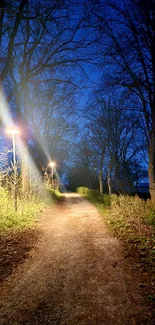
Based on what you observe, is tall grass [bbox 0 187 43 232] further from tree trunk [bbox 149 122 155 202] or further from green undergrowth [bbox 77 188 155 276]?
tree trunk [bbox 149 122 155 202]

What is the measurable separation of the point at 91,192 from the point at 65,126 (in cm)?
805

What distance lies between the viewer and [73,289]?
11.0ft

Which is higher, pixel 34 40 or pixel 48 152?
pixel 34 40

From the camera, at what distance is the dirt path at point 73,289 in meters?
2.67

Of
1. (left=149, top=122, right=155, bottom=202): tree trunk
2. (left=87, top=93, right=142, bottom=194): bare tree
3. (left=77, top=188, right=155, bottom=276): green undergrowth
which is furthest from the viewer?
(left=87, top=93, right=142, bottom=194): bare tree

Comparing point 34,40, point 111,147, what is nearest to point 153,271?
point 34,40

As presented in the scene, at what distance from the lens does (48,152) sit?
24766 millimetres

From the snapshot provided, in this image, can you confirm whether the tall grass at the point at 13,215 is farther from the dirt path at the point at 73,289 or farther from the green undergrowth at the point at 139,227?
the green undergrowth at the point at 139,227

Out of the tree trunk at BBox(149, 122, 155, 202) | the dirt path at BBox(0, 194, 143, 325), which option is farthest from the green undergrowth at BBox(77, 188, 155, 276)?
the tree trunk at BBox(149, 122, 155, 202)

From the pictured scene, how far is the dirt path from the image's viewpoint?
2.67m

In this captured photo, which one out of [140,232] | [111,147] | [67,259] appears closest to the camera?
[67,259]

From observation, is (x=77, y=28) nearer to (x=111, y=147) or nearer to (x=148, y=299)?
(x=111, y=147)

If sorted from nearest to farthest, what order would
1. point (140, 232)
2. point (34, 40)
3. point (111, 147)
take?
point (140, 232), point (34, 40), point (111, 147)

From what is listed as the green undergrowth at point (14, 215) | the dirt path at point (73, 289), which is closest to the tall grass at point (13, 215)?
the green undergrowth at point (14, 215)
